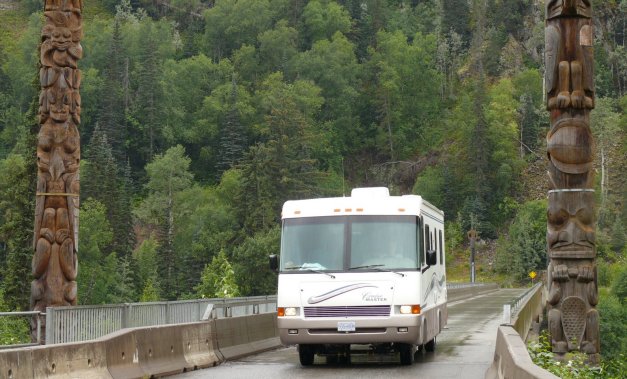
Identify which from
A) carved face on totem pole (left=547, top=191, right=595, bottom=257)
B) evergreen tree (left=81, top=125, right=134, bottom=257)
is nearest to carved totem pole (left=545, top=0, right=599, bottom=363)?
carved face on totem pole (left=547, top=191, right=595, bottom=257)

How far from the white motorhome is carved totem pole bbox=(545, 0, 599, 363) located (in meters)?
2.42

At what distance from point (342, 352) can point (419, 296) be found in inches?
100.0

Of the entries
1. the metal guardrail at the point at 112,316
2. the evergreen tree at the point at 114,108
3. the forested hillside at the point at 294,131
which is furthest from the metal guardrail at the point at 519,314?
the evergreen tree at the point at 114,108

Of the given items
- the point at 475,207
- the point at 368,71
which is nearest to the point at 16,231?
the point at 475,207

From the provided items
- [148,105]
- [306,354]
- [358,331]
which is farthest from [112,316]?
[148,105]

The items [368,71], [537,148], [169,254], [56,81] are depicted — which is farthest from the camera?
[368,71]

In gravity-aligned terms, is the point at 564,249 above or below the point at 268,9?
below

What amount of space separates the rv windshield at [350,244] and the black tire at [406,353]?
153cm

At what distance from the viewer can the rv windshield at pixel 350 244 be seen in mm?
22141

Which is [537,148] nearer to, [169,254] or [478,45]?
[478,45]

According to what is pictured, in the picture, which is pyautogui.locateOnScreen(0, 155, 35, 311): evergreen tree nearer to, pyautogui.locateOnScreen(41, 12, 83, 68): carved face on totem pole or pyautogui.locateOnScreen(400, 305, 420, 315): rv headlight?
pyautogui.locateOnScreen(41, 12, 83, 68): carved face on totem pole

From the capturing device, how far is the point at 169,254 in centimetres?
11781

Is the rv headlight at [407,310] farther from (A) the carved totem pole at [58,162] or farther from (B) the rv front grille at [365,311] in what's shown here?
(A) the carved totem pole at [58,162]

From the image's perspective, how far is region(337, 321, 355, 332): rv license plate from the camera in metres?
21.5
